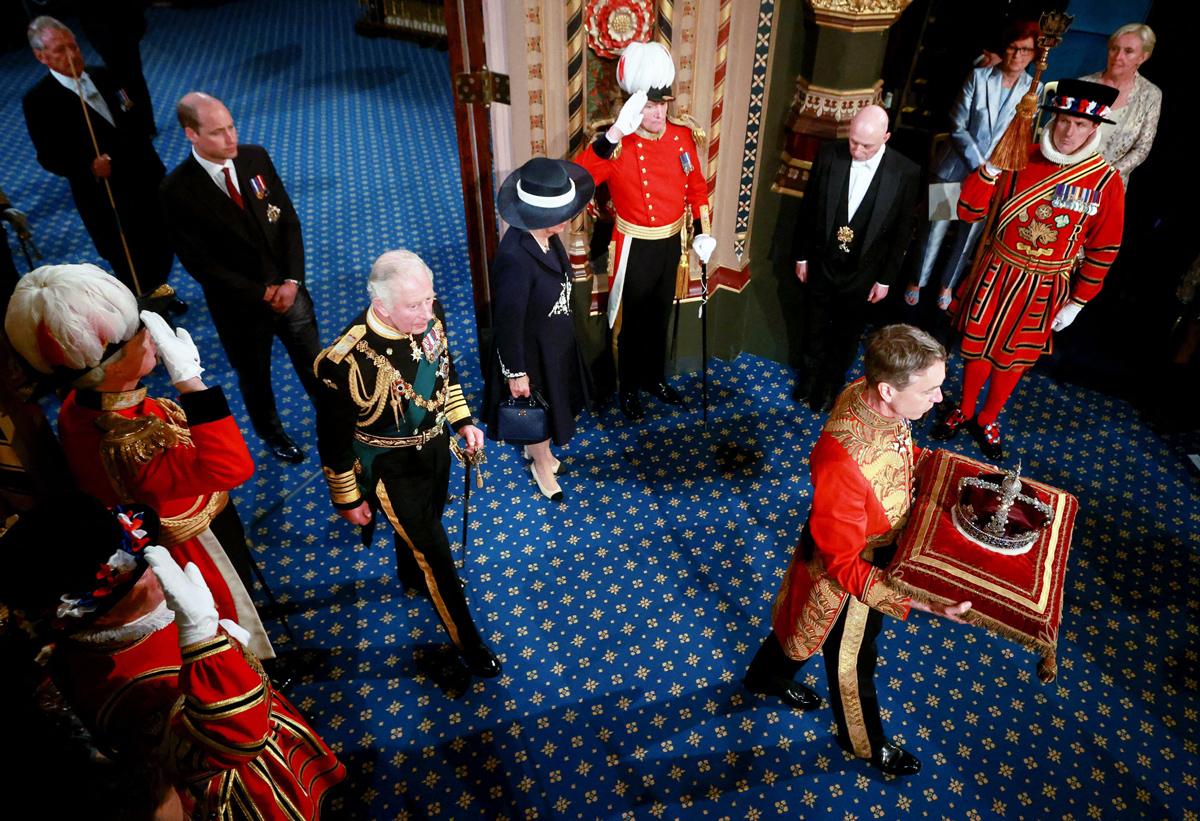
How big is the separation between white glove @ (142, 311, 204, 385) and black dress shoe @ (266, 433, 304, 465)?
2.07 metres

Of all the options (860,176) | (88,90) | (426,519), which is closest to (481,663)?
(426,519)

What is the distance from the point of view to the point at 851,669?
2.80 meters


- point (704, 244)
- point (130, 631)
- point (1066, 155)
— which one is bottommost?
point (704, 244)

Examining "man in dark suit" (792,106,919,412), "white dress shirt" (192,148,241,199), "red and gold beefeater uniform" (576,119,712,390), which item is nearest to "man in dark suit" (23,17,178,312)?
"white dress shirt" (192,148,241,199)

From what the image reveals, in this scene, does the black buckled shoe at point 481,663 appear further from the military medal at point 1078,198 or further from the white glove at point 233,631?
the military medal at point 1078,198

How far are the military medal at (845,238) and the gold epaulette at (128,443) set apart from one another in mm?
3193

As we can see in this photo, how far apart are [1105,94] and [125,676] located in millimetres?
4096

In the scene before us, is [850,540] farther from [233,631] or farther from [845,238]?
[845,238]

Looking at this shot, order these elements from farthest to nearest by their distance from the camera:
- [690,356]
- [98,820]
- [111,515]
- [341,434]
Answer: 1. [690,356]
2. [341,434]
3. [111,515]
4. [98,820]

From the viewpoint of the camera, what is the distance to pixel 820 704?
324cm

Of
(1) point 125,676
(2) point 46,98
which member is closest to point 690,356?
(1) point 125,676

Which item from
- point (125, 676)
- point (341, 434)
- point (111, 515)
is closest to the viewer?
point (111, 515)

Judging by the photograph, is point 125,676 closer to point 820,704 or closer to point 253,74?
point 820,704

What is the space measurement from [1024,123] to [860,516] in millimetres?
2309
